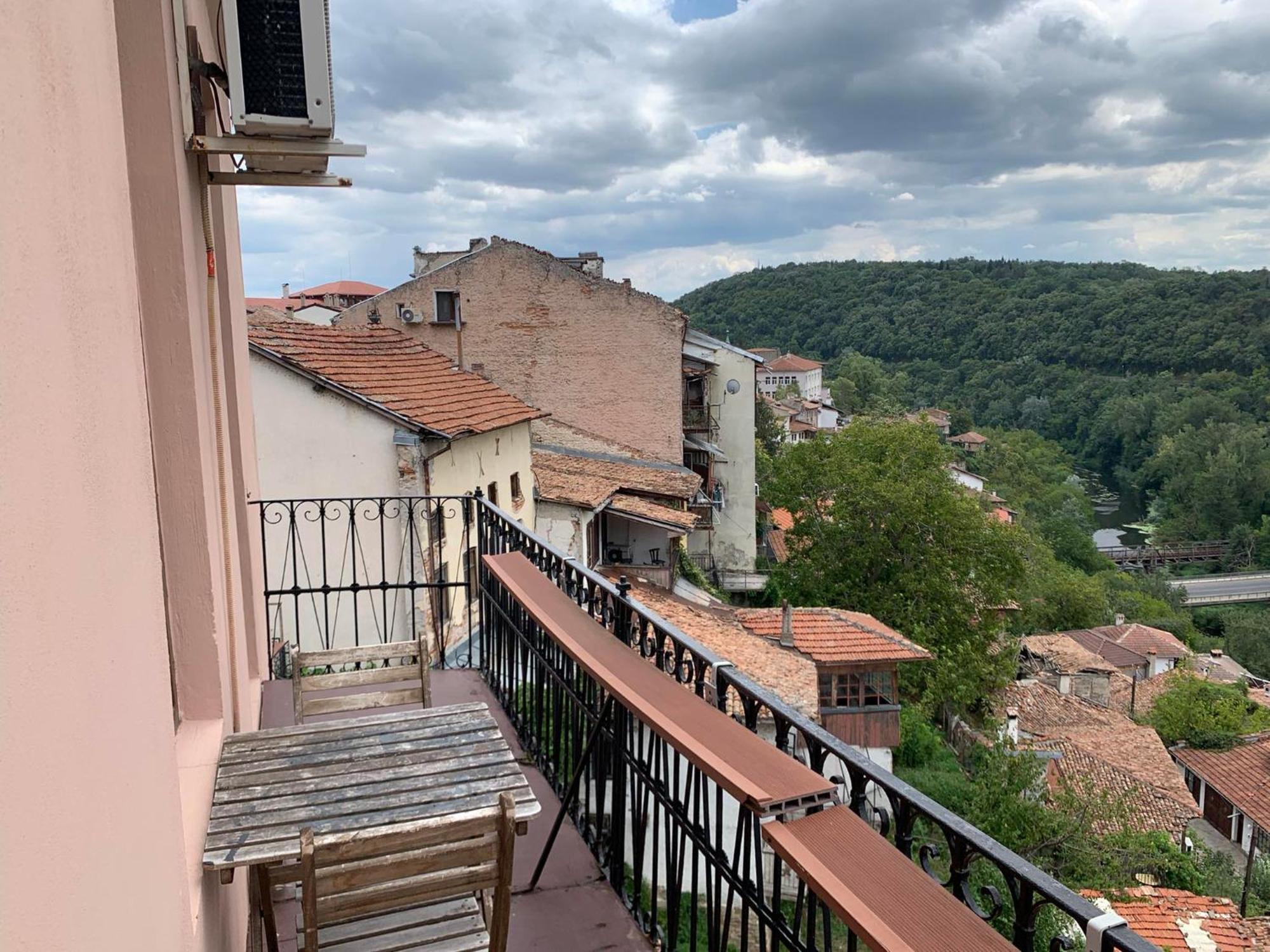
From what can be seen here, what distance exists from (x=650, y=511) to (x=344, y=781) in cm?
1719

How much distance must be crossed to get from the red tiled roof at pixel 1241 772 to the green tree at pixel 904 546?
6429mm

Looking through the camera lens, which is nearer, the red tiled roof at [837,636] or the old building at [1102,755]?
the red tiled roof at [837,636]

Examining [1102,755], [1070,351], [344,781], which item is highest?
[1070,351]

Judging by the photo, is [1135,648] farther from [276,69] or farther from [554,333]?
[276,69]

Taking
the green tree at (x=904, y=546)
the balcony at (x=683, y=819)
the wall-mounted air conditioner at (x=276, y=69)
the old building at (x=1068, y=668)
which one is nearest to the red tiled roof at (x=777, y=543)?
the green tree at (x=904, y=546)

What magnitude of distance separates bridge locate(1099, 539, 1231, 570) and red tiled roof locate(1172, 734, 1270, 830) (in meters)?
36.4

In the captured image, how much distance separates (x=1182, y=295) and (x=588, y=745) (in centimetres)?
11106

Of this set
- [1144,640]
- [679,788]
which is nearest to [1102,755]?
[1144,640]

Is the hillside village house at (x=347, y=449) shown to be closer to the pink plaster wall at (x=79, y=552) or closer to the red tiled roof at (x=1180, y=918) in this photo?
the pink plaster wall at (x=79, y=552)

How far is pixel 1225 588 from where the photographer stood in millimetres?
55281

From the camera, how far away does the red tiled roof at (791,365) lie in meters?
96.8

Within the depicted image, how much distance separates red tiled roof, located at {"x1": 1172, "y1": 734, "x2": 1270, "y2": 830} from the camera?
23.9m

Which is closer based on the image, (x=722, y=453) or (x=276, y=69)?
(x=276, y=69)

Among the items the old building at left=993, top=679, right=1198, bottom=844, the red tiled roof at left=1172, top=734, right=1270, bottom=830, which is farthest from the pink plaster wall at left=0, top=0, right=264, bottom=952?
the red tiled roof at left=1172, top=734, right=1270, bottom=830
